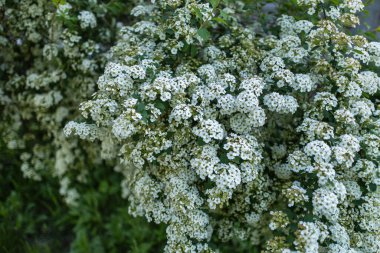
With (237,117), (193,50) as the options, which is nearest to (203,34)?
(193,50)

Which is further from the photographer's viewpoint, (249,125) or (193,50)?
(193,50)

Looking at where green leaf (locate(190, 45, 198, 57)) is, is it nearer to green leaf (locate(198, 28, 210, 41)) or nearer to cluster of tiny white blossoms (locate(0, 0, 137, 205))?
green leaf (locate(198, 28, 210, 41))

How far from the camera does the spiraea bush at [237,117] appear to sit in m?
2.58

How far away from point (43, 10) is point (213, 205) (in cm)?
225

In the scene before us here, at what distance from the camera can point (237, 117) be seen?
9.05ft

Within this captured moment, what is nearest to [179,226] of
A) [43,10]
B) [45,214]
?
[43,10]

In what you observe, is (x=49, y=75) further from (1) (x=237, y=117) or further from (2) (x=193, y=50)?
(1) (x=237, y=117)

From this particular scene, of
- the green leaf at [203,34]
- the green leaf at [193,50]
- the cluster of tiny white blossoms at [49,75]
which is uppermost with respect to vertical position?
the green leaf at [203,34]

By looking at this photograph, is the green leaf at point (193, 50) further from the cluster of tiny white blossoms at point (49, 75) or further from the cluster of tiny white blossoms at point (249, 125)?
the cluster of tiny white blossoms at point (49, 75)

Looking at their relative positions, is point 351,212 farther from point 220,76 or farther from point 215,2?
point 215,2

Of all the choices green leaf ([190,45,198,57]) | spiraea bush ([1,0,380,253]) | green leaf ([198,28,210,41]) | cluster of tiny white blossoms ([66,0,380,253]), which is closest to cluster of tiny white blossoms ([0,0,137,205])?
spiraea bush ([1,0,380,253])

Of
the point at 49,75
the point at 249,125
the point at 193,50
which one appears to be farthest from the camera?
the point at 49,75

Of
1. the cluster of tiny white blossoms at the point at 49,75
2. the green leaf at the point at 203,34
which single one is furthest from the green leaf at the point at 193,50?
the cluster of tiny white blossoms at the point at 49,75

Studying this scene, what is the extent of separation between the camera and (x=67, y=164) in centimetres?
438
